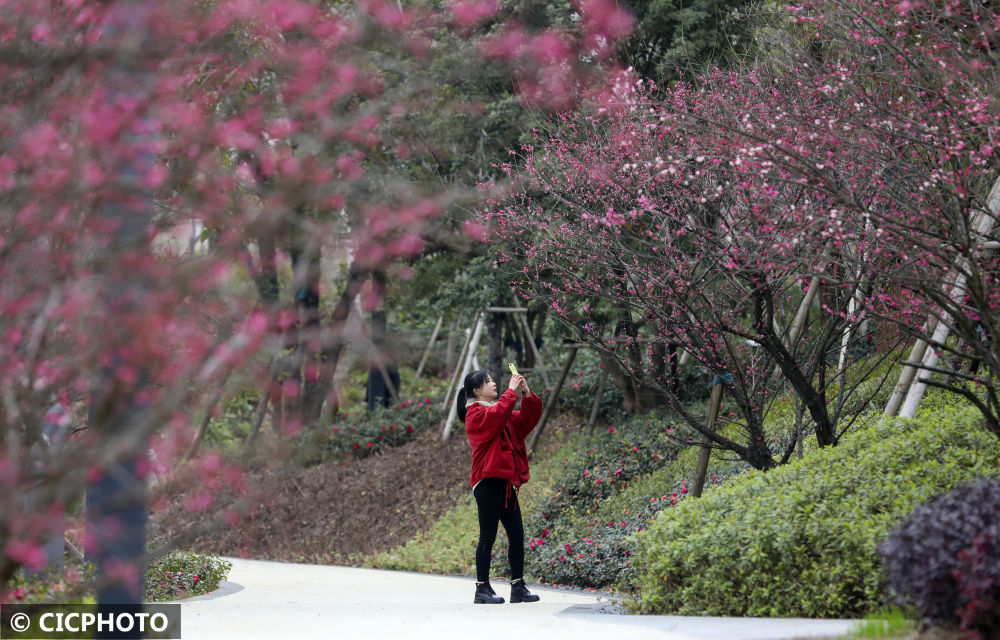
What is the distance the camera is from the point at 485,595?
26.2ft

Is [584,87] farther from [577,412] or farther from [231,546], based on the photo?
[231,546]

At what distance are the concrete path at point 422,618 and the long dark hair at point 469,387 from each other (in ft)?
4.58

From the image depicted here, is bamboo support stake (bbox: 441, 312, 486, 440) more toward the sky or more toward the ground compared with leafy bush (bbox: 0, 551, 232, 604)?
more toward the sky

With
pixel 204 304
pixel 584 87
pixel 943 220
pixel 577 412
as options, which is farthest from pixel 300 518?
pixel 204 304

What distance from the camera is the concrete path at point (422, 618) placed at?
5.46 meters

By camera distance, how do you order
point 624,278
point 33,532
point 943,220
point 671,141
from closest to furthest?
point 33,532 < point 943,220 < point 624,278 < point 671,141

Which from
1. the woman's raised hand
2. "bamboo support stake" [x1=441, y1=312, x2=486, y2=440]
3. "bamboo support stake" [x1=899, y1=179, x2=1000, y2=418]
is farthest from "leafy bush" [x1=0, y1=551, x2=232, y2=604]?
"bamboo support stake" [x1=441, y1=312, x2=486, y2=440]

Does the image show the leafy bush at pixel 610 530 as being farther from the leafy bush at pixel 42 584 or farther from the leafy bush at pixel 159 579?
the leafy bush at pixel 42 584

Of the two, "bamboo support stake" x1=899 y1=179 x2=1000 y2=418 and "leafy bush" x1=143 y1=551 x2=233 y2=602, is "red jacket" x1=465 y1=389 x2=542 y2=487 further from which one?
"bamboo support stake" x1=899 y1=179 x2=1000 y2=418

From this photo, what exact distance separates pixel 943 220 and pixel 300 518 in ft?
37.7

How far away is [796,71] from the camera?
27.5 feet

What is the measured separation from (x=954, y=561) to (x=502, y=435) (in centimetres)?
396

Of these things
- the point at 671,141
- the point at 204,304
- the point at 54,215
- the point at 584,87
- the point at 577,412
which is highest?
the point at 584,87

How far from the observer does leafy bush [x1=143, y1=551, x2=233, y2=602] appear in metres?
8.62
